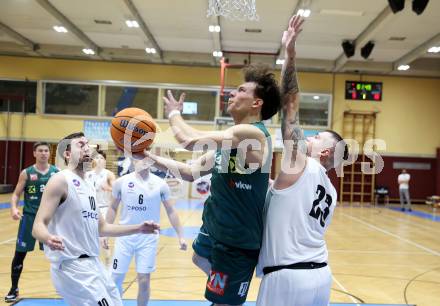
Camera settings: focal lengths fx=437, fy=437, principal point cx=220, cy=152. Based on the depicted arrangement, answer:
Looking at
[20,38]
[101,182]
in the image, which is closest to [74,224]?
[101,182]

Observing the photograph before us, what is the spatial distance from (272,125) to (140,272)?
16.2 m

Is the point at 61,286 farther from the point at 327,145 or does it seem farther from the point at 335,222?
the point at 335,222

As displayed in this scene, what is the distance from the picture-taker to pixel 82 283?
9.99 ft

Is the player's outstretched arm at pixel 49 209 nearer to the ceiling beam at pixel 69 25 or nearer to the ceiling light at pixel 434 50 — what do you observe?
the ceiling beam at pixel 69 25

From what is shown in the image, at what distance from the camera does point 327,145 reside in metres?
3.05

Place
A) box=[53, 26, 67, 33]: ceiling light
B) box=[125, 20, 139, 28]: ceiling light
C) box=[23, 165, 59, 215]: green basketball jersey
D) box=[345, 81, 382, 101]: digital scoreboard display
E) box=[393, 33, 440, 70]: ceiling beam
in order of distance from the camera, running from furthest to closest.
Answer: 1. box=[345, 81, 382, 101]: digital scoreboard display
2. box=[53, 26, 67, 33]: ceiling light
3. box=[393, 33, 440, 70]: ceiling beam
4. box=[125, 20, 139, 28]: ceiling light
5. box=[23, 165, 59, 215]: green basketball jersey

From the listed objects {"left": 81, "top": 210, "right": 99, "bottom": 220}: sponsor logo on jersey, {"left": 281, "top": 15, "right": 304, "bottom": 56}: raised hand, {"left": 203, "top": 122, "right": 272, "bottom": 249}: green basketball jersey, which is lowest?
{"left": 81, "top": 210, "right": 99, "bottom": 220}: sponsor logo on jersey

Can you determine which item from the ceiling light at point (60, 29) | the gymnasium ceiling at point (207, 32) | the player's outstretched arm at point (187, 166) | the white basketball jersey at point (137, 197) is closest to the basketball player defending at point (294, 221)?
the player's outstretched arm at point (187, 166)

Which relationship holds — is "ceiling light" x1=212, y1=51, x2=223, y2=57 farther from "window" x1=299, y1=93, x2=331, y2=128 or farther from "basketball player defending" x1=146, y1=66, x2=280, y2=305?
"basketball player defending" x1=146, y1=66, x2=280, y2=305

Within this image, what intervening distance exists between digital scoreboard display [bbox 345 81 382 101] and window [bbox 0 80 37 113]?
14.6 m

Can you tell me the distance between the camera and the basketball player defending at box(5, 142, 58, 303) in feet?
19.3

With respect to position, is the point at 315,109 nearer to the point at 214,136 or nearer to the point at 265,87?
the point at 265,87

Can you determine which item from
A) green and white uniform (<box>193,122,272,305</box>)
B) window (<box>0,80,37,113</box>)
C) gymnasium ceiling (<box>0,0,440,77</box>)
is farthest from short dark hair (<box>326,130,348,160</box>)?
window (<box>0,80,37,113</box>)

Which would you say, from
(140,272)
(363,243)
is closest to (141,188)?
(140,272)
